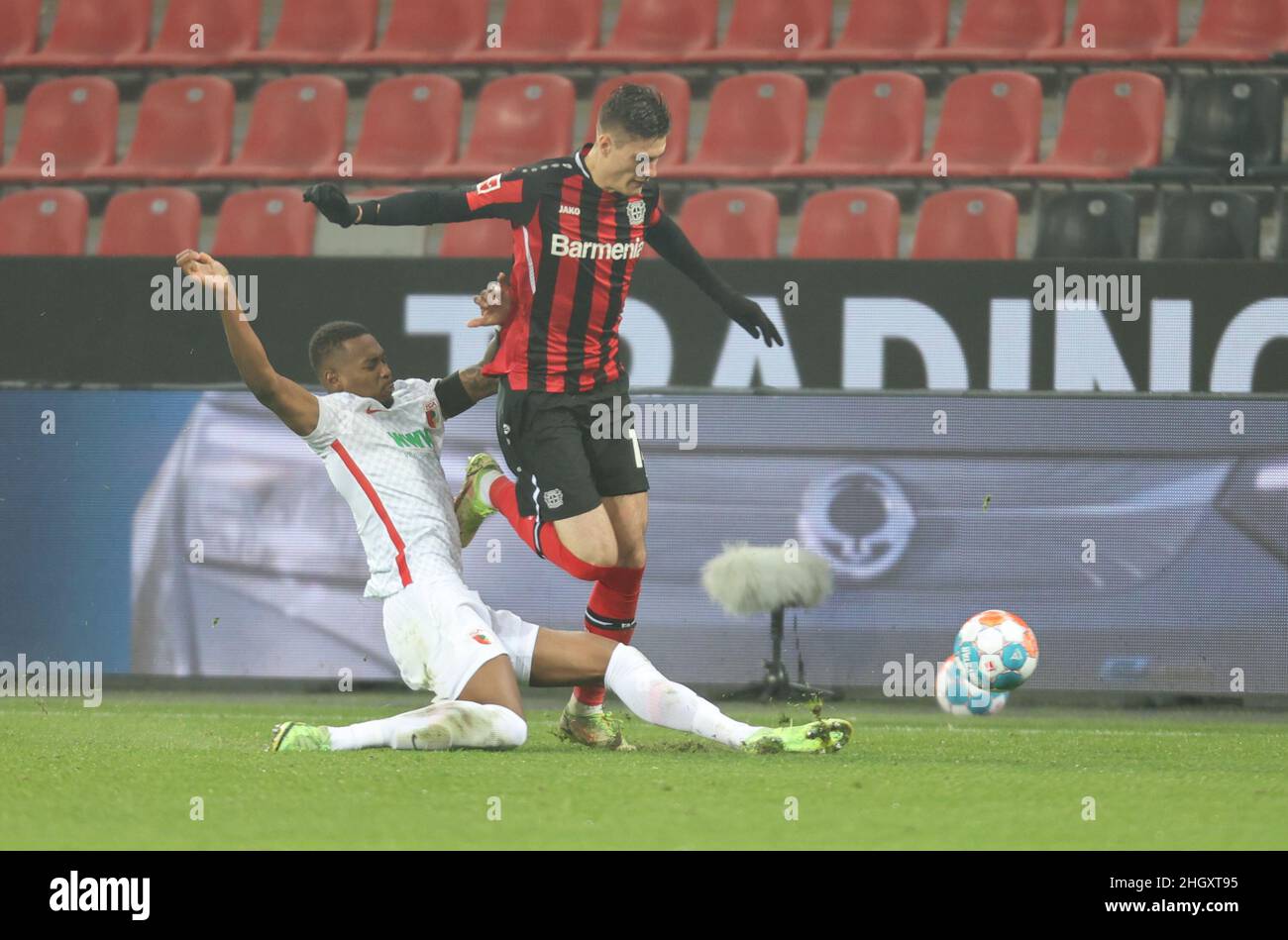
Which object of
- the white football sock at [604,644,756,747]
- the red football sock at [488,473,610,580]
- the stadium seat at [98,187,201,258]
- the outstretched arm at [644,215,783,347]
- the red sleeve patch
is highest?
the stadium seat at [98,187,201,258]

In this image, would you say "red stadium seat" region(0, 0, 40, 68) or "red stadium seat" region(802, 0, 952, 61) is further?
"red stadium seat" region(0, 0, 40, 68)

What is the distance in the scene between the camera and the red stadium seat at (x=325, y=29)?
11773 millimetres

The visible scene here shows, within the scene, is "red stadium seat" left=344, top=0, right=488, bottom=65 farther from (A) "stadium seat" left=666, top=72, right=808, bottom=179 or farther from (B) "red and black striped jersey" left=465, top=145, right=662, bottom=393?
(B) "red and black striped jersey" left=465, top=145, right=662, bottom=393

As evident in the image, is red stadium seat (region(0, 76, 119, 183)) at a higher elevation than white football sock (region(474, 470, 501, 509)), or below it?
higher

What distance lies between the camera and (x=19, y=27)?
39.8ft

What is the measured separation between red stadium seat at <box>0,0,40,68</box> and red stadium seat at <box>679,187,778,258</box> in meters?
5.04

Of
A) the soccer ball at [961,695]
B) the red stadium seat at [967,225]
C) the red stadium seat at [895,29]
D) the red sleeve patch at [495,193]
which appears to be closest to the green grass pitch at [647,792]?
the soccer ball at [961,695]

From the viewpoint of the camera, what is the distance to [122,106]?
12.0 metres

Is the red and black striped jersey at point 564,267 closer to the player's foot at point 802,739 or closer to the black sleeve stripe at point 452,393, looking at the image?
the black sleeve stripe at point 452,393

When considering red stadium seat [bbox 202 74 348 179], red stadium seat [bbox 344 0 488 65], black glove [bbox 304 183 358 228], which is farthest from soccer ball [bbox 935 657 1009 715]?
red stadium seat [bbox 344 0 488 65]

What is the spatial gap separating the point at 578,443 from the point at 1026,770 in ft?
5.47

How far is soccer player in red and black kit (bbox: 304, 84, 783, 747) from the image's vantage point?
5.56 metres

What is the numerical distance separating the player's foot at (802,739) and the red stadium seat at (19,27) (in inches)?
347

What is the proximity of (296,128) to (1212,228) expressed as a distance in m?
5.52
